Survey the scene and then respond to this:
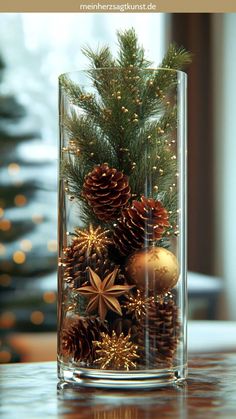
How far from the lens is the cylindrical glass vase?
65cm

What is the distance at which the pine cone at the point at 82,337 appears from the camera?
2.13 feet

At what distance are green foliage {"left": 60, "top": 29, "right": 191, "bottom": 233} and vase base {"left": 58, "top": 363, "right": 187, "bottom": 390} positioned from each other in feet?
0.45

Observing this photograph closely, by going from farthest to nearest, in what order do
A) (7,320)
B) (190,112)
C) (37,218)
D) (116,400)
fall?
1. (190,112)
2. (37,218)
3. (7,320)
4. (116,400)

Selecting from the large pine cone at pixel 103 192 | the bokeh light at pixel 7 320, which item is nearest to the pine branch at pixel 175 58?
the large pine cone at pixel 103 192

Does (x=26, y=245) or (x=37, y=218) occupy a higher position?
(x=37, y=218)

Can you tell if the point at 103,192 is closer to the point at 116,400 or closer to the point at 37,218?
the point at 116,400

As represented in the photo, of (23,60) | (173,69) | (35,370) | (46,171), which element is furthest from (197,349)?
(23,60)

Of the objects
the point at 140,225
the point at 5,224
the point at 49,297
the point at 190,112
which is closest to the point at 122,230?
the point at 140,225

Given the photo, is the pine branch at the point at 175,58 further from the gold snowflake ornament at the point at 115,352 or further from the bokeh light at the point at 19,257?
the bokeh light at the point at 19,257

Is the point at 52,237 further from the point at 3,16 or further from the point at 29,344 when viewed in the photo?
the point at 3,16

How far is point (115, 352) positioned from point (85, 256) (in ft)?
0.29

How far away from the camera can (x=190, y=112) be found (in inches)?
131

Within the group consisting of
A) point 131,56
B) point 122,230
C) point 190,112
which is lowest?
point 122,230

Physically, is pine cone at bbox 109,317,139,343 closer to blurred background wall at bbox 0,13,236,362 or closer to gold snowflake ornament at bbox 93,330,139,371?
gold snowflake ornament at bbox 93,330,139,371
